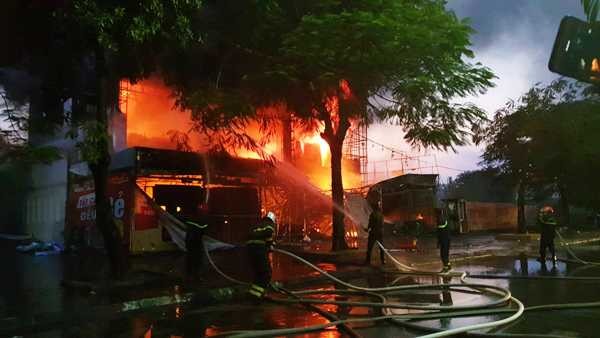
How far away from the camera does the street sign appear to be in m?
3.77

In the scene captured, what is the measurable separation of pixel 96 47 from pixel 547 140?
2373cm

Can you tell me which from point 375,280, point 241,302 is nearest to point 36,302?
point 241,302

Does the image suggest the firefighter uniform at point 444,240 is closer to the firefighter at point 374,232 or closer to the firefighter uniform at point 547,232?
the firefighter at point 374,232

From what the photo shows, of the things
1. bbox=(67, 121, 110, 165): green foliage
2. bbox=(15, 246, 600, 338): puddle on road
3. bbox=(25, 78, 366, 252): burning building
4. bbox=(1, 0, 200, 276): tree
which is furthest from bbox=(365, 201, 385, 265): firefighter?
bbox=(67, 121, 110, 165): green foliage

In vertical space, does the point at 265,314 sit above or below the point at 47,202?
below

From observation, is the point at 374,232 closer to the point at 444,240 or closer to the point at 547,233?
the point at 444,240

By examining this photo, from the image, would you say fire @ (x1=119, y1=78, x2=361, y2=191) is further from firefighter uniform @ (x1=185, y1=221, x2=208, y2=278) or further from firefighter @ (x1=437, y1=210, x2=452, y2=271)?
firefighter uniform @ (x1=185, y1=221, x2=208, y2=278)

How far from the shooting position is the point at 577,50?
3.82 metres

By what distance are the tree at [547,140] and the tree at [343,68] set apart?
13394mm

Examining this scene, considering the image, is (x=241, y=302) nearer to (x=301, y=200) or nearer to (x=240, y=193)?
(x=240, y=193)

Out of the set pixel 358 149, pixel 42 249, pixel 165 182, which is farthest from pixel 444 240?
pixel 358 149

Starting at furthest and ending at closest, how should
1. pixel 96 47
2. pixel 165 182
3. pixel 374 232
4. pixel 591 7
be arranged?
pixel 165 182
pixel 374 232
pixel 96 47
pixel 591 7

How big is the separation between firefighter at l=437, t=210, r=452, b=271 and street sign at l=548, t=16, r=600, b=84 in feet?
30.1

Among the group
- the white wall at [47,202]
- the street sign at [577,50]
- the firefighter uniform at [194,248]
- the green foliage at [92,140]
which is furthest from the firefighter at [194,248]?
the white wall at [47,202]
